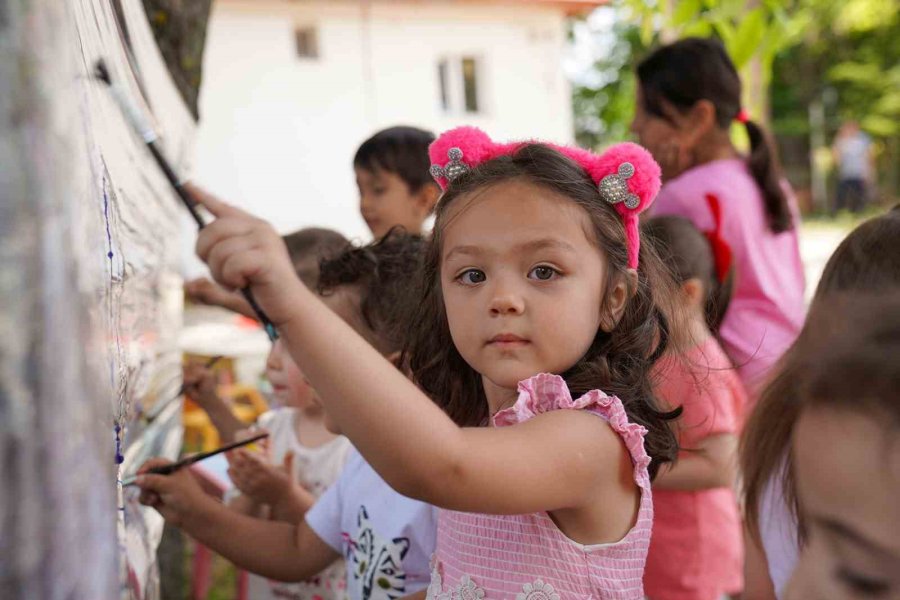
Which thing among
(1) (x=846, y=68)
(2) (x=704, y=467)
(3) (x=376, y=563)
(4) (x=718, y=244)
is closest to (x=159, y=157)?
(3) (x=376, y=563)

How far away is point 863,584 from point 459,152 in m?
0.99

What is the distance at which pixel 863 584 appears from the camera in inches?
30.9

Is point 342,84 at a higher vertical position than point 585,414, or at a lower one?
higher

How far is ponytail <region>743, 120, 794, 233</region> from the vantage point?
10.3ft

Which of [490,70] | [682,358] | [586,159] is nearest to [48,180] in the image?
[586,159]

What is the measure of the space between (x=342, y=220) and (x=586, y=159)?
1354 cm

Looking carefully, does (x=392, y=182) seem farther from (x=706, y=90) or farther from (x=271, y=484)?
(x=271, y=484)

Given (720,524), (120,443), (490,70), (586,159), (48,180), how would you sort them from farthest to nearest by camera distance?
1. (490,70)
2. (720,524)
3. (586,159)
4. (120,443)
5. (48,180)

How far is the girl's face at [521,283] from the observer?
A: 4.54 feet

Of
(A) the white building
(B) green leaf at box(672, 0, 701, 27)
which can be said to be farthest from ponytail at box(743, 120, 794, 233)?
(A) the white building

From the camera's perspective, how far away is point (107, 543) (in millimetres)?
812

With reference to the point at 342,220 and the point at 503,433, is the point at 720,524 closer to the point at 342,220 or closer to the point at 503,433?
the point at 503,433

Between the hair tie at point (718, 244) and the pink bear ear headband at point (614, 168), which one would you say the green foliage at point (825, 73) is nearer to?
the hair tie at point (718, 244)

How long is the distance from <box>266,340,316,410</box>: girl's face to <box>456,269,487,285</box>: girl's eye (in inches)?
35.9
